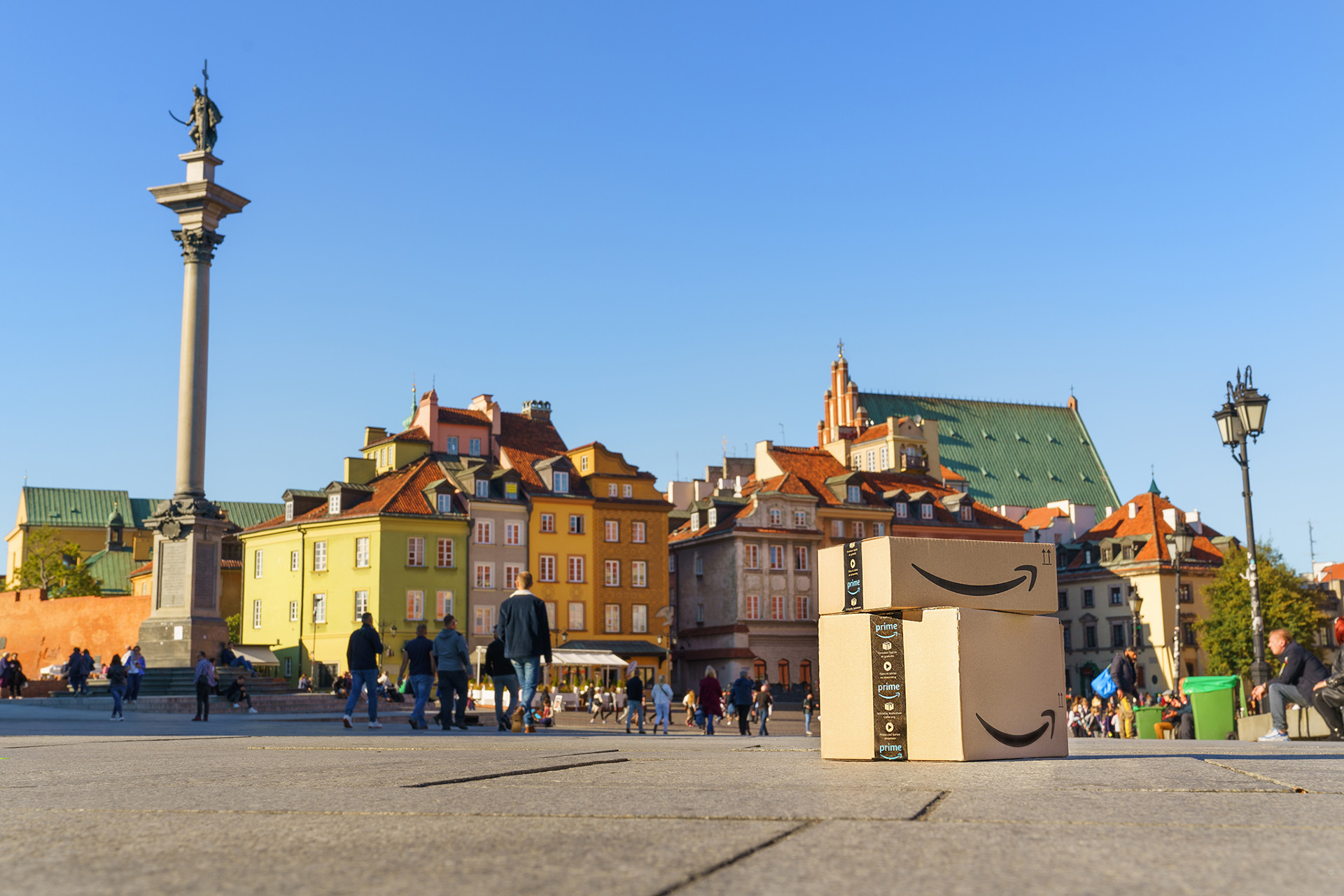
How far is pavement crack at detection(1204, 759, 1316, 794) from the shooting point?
5.85 meters

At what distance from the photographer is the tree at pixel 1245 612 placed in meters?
70.1

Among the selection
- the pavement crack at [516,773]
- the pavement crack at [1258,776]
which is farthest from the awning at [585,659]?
the pavement crack at [1258,776]

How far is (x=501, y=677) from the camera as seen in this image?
1638 cm

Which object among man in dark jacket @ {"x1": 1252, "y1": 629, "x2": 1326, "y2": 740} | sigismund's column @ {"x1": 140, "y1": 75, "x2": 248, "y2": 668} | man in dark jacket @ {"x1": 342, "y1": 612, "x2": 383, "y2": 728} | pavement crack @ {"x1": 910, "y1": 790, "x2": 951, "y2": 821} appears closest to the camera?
pavement crack @ {"x1": 910, "y1": 790, "x2": 951, "y2": 821}

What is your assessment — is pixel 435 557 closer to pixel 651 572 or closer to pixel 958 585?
pixel 651 572

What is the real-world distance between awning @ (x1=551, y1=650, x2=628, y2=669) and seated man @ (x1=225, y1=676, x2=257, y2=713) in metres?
30.3

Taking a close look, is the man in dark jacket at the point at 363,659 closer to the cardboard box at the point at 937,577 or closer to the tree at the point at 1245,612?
the cardboard box at the point at 937,577

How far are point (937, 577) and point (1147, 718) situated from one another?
49.8 ft

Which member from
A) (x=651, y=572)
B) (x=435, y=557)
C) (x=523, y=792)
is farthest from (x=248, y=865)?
(x=651, y=572)

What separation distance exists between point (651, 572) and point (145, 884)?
71.2 meters

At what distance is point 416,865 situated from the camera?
3.53 m

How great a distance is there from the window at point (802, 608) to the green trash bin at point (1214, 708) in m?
57.8

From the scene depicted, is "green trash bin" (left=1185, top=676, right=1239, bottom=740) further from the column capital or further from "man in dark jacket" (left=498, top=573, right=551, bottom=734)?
the column capital

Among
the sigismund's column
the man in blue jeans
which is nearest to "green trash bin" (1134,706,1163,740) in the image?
the man in blue jeans
